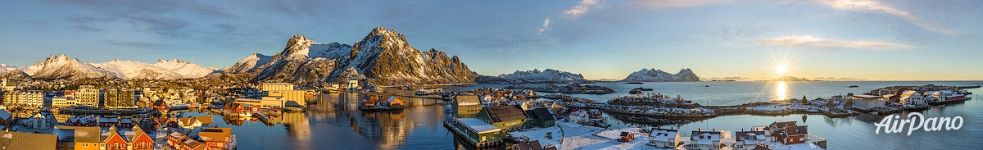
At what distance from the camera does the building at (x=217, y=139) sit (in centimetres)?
2156

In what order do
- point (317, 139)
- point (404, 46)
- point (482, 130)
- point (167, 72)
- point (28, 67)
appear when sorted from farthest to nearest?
point (167, 72) < point (404, 46) < point (28, 67) < point (317, 139) < point (482, 130)

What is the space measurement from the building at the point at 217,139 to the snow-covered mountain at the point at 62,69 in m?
126

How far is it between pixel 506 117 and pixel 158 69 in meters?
169

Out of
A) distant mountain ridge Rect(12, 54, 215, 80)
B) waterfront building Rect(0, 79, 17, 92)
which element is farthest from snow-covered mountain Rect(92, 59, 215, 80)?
waterfront building Rect(0, 79, 17, 92)

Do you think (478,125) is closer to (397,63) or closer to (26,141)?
(26,141)

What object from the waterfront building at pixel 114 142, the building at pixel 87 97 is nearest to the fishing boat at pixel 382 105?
the building at pixel 87 97

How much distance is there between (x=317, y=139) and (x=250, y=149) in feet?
12.3

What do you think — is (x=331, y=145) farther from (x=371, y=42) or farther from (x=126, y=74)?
(x=126, y=74)

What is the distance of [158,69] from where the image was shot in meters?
170

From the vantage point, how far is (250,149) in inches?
926

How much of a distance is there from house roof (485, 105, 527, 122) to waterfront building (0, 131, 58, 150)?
16.2m

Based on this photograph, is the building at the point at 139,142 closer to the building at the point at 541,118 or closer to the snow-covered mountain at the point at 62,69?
the building at the point at 541,118

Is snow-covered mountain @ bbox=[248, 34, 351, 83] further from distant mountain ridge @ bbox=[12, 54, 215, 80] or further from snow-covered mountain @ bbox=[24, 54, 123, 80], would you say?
snow-covered mountain @ bbox=[24, 54, 123, 80]

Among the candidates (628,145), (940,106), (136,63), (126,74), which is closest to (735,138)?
(628,145)
